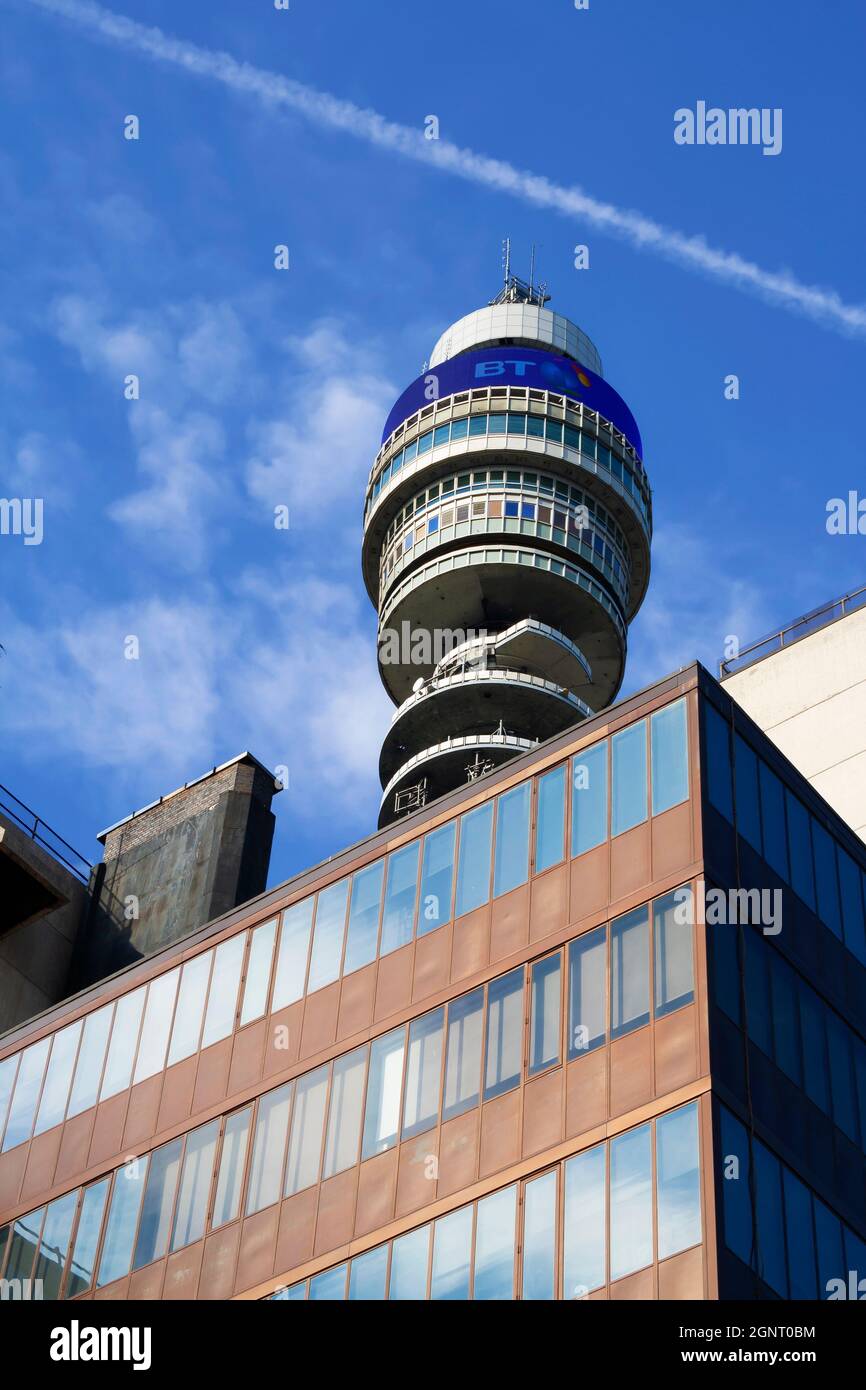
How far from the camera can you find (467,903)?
130 feet

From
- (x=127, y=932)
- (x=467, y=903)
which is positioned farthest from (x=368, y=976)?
(x=127, y=932)

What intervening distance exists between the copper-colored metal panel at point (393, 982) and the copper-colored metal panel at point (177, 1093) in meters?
5.23

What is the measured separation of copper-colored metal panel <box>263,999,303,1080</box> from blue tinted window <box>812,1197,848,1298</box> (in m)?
11.6

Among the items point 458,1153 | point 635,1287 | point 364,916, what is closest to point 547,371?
point 364,916

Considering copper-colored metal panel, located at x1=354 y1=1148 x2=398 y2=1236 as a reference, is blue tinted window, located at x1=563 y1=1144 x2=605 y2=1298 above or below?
below

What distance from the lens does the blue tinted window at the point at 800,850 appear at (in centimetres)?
3869

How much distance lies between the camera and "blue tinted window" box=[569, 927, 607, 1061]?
115 feet

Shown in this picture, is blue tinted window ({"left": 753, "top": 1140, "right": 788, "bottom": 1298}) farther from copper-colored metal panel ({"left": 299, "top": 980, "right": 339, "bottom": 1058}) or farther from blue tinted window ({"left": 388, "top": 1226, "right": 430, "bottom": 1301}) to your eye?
copper-colored metal panel ({"left": 299, "top": 980, "right": 339, "bottom": 1058})

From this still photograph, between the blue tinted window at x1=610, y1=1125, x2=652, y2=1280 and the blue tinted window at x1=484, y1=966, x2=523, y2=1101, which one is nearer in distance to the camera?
the blue tinted window at x1=610, y1=1125, x2=652, y2=1280

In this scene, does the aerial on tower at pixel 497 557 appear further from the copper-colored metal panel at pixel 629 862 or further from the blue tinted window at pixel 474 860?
the copper-colored metal panel at pixel 629 862

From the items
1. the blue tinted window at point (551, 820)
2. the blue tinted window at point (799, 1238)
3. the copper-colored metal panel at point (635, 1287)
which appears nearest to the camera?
the copper-colored metal panel at point (635, 1287)

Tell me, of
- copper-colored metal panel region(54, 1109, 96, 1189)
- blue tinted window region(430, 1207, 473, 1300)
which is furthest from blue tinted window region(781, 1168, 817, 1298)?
copper-colored metal panel region(54, 1109, 96, 1189)

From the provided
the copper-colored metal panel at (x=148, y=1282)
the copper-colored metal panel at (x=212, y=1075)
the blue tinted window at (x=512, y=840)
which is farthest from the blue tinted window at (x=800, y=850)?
the copper-colored metal panel at (x=148, y=1282)
